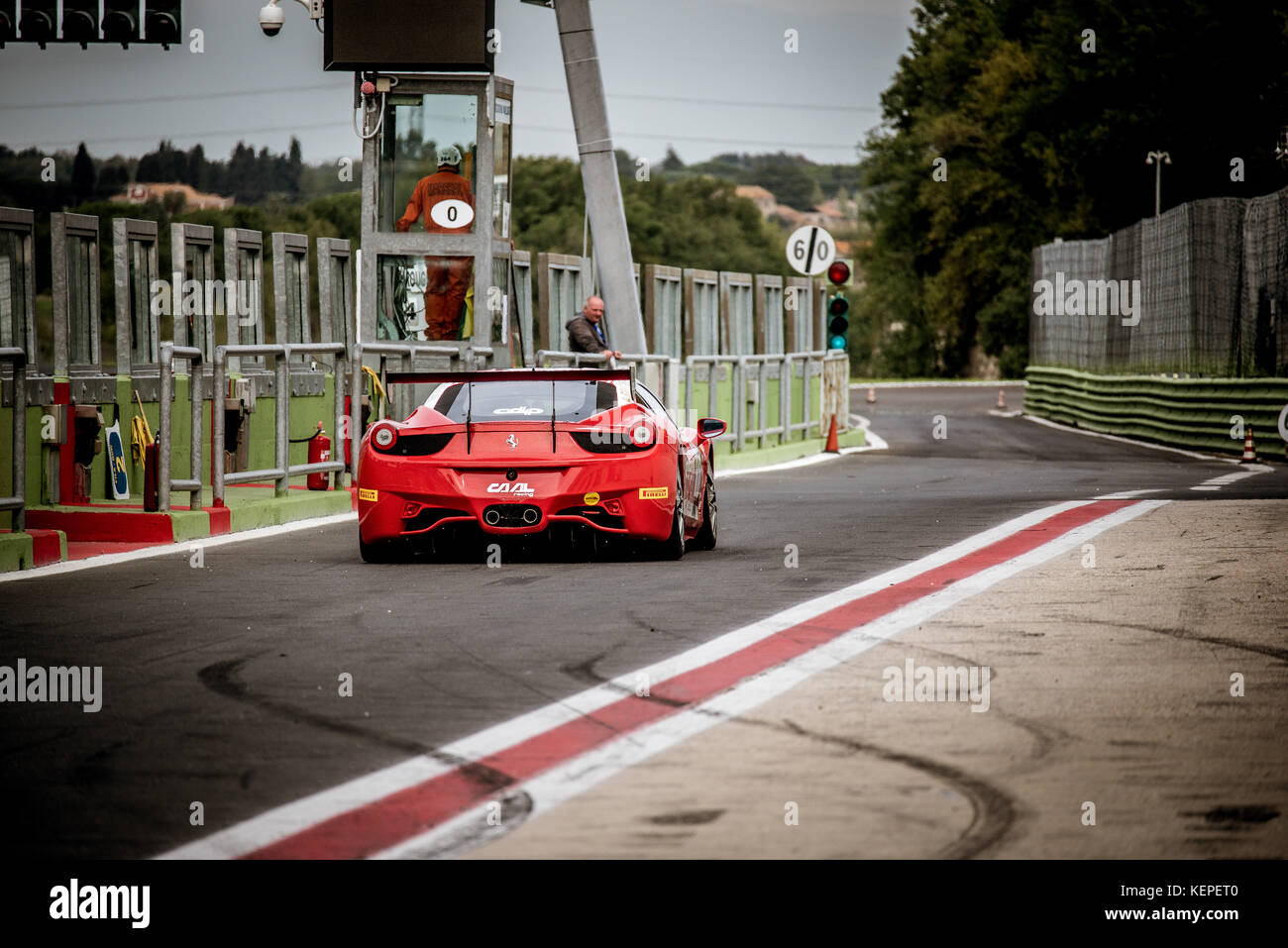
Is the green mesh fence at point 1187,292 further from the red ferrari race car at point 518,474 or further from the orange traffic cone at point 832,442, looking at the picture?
the red ferrari race car at point 518,474

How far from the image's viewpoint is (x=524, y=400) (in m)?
12.7

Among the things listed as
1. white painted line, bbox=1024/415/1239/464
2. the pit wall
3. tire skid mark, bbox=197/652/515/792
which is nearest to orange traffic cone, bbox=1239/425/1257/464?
white painted line, bbox=1024/415/1239/464

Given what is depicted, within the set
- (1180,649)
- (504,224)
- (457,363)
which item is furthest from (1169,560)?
(504,224)

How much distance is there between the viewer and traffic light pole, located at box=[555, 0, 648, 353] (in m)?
23.4

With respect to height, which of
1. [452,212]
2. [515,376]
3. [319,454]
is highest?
[452,212]

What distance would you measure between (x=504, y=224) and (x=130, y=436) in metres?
6.15

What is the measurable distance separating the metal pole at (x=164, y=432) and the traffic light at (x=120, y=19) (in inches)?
211

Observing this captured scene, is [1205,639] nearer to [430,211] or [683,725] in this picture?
[683,725]

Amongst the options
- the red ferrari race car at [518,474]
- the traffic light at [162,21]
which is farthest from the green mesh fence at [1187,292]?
the red ferrari race car at [518,474]

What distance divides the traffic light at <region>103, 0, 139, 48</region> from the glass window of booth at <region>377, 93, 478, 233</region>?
9.23 feet

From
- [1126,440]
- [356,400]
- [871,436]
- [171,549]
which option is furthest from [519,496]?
[1126,440]

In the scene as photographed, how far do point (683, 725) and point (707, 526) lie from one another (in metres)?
6.95

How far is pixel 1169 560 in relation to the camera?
11.5 meters
